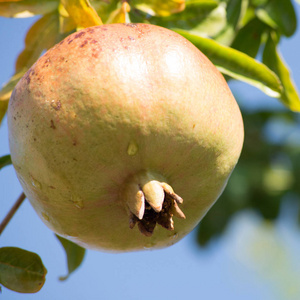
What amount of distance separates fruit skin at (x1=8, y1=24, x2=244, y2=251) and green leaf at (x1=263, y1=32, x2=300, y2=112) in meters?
0.51

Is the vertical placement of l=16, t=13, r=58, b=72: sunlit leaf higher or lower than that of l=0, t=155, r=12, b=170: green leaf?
higher

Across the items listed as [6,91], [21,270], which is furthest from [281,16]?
[21,270]

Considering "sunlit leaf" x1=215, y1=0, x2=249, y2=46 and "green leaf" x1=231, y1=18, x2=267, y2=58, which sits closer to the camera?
"sunlit leaf" x1=215, y1=0, x2=249, y2=46

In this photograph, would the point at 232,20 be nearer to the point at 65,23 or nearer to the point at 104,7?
the point at 104,7

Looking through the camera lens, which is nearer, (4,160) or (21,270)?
Result: (21,270)

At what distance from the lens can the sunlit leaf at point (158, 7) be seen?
1760 millimetres

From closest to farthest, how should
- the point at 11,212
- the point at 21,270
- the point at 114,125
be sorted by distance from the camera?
the point at 114,125
the point at 21,270
the point at 11,212

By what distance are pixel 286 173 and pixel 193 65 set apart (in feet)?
18.1

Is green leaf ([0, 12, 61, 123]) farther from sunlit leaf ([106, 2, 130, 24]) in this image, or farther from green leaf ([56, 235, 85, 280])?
green leaf ([56, 235, 85, 280])

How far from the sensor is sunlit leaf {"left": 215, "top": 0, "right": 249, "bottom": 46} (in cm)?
198

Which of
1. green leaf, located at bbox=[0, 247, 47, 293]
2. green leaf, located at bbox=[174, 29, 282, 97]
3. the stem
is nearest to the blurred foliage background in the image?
green leaf, located at bbox=[174, 29, 282, 97]

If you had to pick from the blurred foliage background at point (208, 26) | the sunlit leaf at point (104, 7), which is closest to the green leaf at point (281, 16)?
the blurred foliage background at point (208, 26)

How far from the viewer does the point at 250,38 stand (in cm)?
216

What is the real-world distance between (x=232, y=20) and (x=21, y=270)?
1.18m
